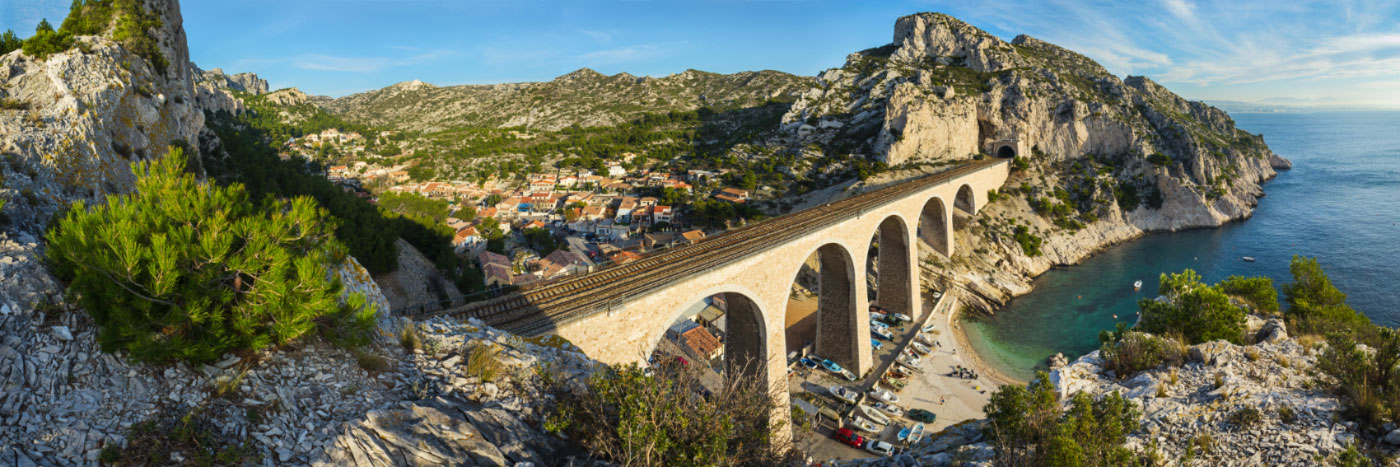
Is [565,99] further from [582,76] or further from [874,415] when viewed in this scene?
[874,415]

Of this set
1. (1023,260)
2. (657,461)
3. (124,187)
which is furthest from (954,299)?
(124,187)

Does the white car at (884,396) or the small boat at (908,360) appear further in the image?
the small boat at (908,360)

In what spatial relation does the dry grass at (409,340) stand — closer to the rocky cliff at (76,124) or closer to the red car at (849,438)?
the rocky cliff at (76,124)

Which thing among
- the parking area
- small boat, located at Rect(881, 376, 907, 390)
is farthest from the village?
small boat, located at Rect(881, 376, 907, 390)

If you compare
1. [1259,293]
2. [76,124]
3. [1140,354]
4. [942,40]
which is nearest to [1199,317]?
[1140,354]

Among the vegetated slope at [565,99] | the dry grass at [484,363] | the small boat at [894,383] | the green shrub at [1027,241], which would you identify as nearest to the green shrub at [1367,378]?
the dry grass at [484,363]

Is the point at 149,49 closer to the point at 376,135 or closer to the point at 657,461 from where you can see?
the point at 657,461
